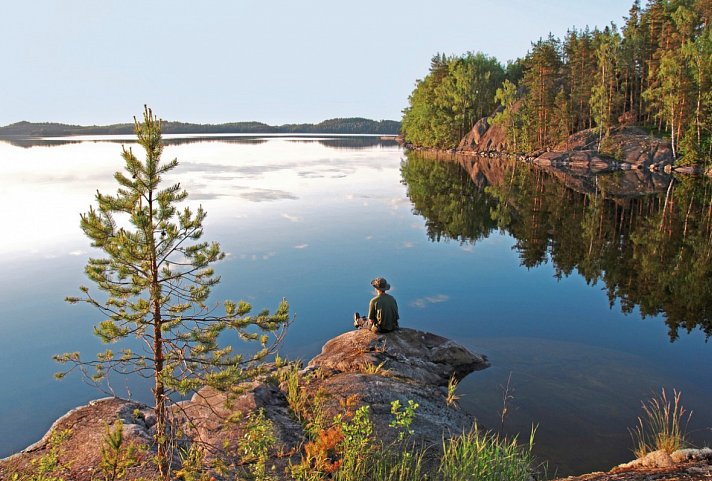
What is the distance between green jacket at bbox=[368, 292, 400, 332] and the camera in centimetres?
1312

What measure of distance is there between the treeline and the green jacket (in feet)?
199

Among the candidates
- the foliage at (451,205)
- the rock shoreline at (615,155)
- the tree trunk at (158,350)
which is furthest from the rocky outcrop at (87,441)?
the rock shoreline at (615,155)

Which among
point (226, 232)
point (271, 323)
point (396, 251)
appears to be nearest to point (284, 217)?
point (226, 232)

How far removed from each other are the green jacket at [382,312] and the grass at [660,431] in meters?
6.06

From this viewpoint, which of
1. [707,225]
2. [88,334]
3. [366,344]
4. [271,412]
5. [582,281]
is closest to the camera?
[271,412]

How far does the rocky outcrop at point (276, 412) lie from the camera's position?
23.6 feet

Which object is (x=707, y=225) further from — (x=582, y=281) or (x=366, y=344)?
(x=366, y=344)

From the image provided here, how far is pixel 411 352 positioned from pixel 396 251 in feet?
46.8

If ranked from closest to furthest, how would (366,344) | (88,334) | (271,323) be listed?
(271,323) < (366,344) < (88,334)

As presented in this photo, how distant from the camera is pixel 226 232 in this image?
30469mm

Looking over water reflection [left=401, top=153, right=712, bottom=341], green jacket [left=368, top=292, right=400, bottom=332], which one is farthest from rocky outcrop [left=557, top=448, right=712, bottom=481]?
water reflection [left=401, top=153, right=712, bottom=341]

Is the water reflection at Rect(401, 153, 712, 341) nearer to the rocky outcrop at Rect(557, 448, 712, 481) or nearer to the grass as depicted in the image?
the grass

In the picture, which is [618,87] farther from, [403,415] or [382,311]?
[403,415]

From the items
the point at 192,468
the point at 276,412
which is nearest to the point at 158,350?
the point at 192,468
